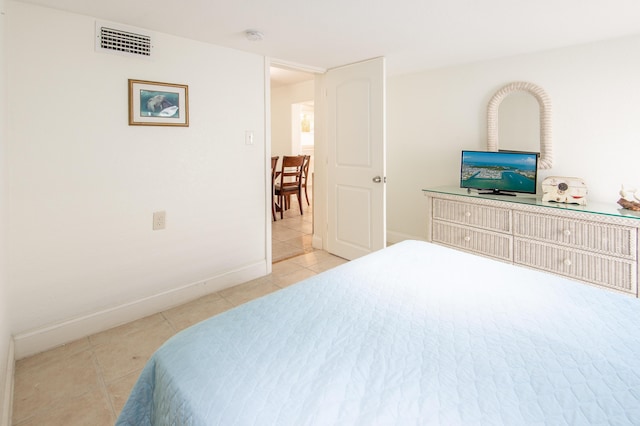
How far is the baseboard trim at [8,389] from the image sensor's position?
4.85ft

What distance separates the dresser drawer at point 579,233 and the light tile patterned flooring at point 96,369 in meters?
2.15

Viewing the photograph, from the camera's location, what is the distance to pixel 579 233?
242 cm

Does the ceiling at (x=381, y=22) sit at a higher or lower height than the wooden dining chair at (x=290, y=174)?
higher

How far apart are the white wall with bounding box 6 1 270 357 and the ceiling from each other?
26 centimetres

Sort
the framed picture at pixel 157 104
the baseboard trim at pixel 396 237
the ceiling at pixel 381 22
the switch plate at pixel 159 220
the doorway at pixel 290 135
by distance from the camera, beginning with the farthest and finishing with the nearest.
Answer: the doorway at pixel 290 135 < the baseboard trim at pixel 396 237 < the switch plate at pixel 159 220 < the framed picture at pixel 157 104 < the ceiling at pixel 381 22

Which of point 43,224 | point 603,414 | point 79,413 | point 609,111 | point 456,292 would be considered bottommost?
point 79,413

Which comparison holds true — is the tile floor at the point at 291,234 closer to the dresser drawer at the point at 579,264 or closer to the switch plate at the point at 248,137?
the switch plate at the point at 248,137

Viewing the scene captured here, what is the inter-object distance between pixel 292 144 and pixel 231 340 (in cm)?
578

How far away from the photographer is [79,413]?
1610 mm

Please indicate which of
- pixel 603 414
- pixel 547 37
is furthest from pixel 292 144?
pixel 603 414

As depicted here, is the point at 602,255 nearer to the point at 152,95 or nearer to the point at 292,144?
the point at 152,95

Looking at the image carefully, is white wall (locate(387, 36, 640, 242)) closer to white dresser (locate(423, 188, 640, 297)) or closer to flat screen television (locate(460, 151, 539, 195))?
flat screen television (locate(460, 151, 539, 195))

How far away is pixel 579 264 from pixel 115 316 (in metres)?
3.32

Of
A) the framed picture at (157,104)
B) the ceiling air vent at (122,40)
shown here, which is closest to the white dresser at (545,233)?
the framed picture at (157,104)
